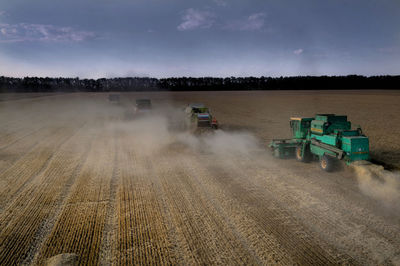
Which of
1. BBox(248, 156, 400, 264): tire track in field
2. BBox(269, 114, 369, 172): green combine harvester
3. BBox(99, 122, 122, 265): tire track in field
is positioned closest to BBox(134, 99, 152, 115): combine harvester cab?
BBox(269, 114, 369, 172): green combine harvester

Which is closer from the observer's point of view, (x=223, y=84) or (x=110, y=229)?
(x=110, y=229)

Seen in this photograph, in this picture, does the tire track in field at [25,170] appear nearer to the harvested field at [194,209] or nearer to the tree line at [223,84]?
the harvested field at [194,209]

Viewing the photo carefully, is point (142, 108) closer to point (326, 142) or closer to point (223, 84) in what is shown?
point (326, 142)

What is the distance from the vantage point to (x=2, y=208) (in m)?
8.16

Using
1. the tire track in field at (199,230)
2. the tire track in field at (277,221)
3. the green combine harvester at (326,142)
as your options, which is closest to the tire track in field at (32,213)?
the tire track in field at (199,230)

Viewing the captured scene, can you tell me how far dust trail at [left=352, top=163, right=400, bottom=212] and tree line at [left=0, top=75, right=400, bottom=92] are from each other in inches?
3879

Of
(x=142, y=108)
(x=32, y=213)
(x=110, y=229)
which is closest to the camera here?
(x=110, y=229)

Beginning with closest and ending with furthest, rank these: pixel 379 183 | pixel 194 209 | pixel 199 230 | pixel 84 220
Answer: pixel 199 230, pixel 84 220, pixel 194 209, pixel 379 183

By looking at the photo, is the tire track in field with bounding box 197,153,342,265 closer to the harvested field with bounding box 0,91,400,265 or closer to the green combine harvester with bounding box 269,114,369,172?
the harvested field with bounding box 0,91,400,265

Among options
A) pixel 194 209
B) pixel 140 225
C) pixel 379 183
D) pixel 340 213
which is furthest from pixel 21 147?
pixel 379 183

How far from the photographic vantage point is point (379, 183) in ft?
30.7

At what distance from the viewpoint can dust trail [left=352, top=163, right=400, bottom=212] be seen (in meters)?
8.56

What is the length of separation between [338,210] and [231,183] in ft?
12.2

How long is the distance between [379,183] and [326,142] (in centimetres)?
247
